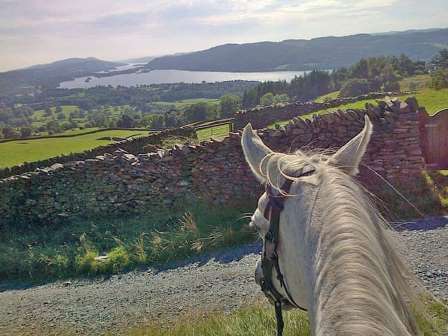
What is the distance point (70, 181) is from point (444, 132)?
9.60 metres

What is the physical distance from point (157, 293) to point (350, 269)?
250 inches

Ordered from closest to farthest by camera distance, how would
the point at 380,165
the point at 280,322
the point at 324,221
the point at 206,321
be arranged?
the point at 324,221
the point at 280,322
the point at 206,321
the point at 380,165

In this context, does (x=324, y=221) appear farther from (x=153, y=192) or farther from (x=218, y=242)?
(x=153, y=192)

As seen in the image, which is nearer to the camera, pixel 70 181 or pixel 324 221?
pixel 324 221

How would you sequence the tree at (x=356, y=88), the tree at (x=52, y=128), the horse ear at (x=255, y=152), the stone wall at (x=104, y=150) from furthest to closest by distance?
the tree at (x=52, y=128) < the tree at (x=356, y=88) < the stone wall at (x=104, y=150) < the horse ear at (x=255, y=152)

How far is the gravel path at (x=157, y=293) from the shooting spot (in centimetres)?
637

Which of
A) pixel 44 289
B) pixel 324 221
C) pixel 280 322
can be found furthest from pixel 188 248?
pixel 324 221

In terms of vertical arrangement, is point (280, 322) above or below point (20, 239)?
above

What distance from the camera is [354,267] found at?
4.06 feet

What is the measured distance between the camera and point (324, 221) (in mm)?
1442

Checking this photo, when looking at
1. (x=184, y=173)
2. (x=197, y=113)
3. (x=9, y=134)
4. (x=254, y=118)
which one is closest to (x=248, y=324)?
(x=184, y=173)

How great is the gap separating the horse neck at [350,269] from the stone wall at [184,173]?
24.8 feet

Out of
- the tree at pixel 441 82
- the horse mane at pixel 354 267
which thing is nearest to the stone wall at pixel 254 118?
the tree at pixel 441 82

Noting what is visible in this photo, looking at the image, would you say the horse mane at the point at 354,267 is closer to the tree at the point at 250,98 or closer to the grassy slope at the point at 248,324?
the grassy slope at the point at 248,324
